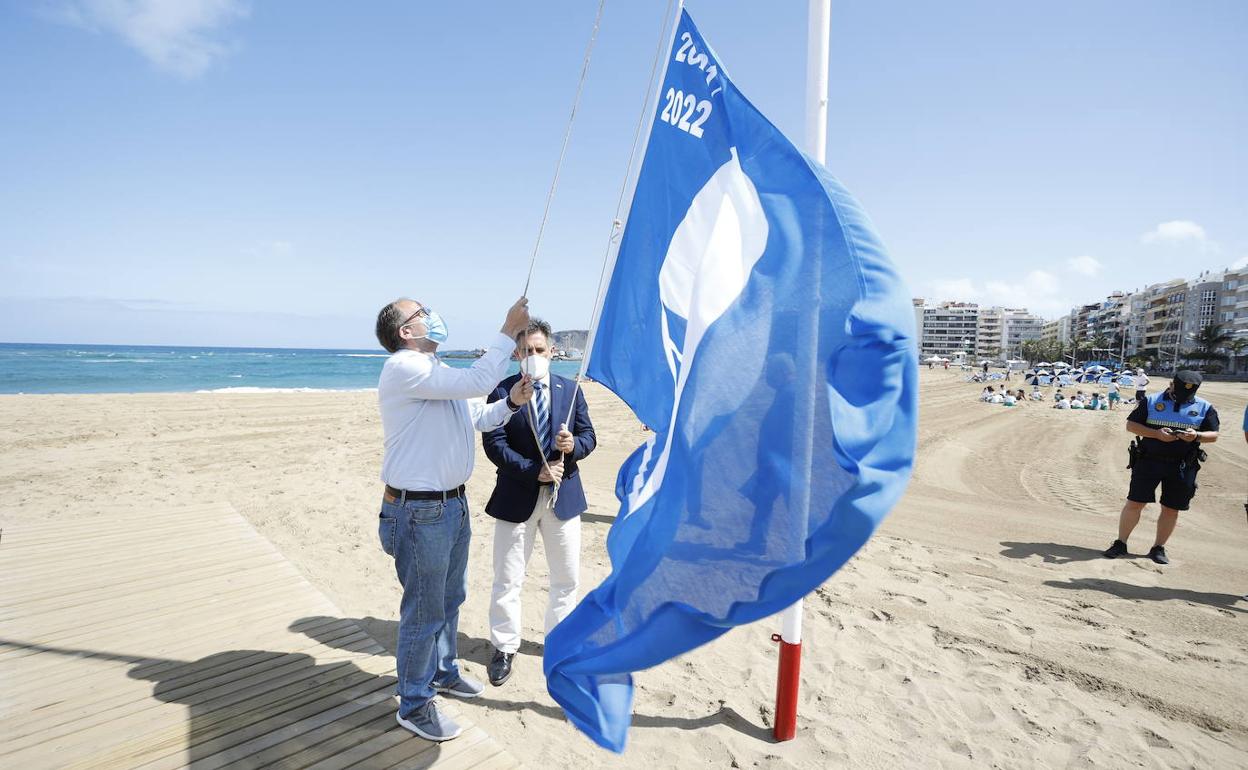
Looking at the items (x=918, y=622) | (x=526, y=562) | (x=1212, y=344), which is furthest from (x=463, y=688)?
(x=1212, y=344)

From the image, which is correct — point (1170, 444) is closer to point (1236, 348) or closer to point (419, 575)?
point (419, 575)

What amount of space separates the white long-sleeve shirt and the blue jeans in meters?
0.12

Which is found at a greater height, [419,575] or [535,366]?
[535,366]

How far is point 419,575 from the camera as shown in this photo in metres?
2.56

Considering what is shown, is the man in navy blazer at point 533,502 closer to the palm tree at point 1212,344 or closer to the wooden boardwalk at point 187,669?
the wooden boardwalk at point 187,669

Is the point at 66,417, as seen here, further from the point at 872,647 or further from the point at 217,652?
the point at 872,647

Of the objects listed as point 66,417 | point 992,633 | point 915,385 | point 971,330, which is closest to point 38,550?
point 915,385

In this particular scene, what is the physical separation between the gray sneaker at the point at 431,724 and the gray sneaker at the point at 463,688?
525mm

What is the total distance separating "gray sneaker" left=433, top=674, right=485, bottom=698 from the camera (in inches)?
124

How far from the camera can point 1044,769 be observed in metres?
2.71

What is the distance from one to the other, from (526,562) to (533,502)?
0.38 m

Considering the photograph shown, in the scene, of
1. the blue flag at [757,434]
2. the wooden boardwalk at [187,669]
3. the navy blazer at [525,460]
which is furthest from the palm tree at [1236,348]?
the wooden boardwalk at [187,669]

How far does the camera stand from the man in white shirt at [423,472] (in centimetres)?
245

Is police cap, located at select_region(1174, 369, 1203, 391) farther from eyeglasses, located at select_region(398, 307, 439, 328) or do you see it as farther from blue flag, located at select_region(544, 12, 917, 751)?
eyeglasses, located at select_region(398, 307, 439, 328)
